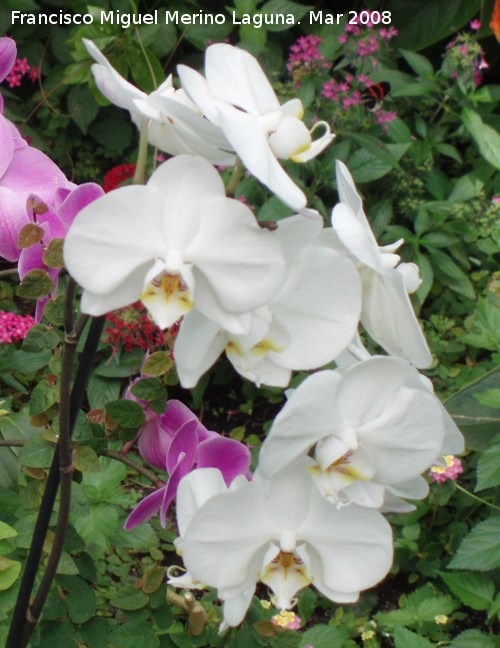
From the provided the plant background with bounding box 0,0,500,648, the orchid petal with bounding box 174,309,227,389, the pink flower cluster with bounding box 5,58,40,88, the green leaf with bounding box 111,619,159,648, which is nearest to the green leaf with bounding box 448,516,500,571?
the plant background with bounding box 0,0,500,648

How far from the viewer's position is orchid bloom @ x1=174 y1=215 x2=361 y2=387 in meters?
0.49

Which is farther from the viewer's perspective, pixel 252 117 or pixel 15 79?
pixel 15 79

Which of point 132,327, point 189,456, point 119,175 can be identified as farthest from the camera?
point 119,175

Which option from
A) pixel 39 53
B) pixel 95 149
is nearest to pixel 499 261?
pixel 95 149

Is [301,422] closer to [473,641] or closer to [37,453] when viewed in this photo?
[37,453]

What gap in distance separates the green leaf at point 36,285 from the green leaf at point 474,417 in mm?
1135

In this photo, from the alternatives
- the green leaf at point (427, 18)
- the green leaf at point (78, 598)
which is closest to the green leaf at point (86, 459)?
the green leaf at point (78, 598)

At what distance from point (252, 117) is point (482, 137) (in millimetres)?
1597

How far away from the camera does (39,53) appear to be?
2.29 metres

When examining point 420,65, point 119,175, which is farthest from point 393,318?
point 420,65

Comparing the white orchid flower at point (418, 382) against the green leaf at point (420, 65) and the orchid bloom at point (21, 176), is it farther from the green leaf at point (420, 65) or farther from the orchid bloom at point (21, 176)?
the green leaf at point (420, 65)

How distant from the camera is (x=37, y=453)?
73 cm

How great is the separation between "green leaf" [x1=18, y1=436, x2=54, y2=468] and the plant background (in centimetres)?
12

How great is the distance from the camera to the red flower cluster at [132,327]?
1640mm
